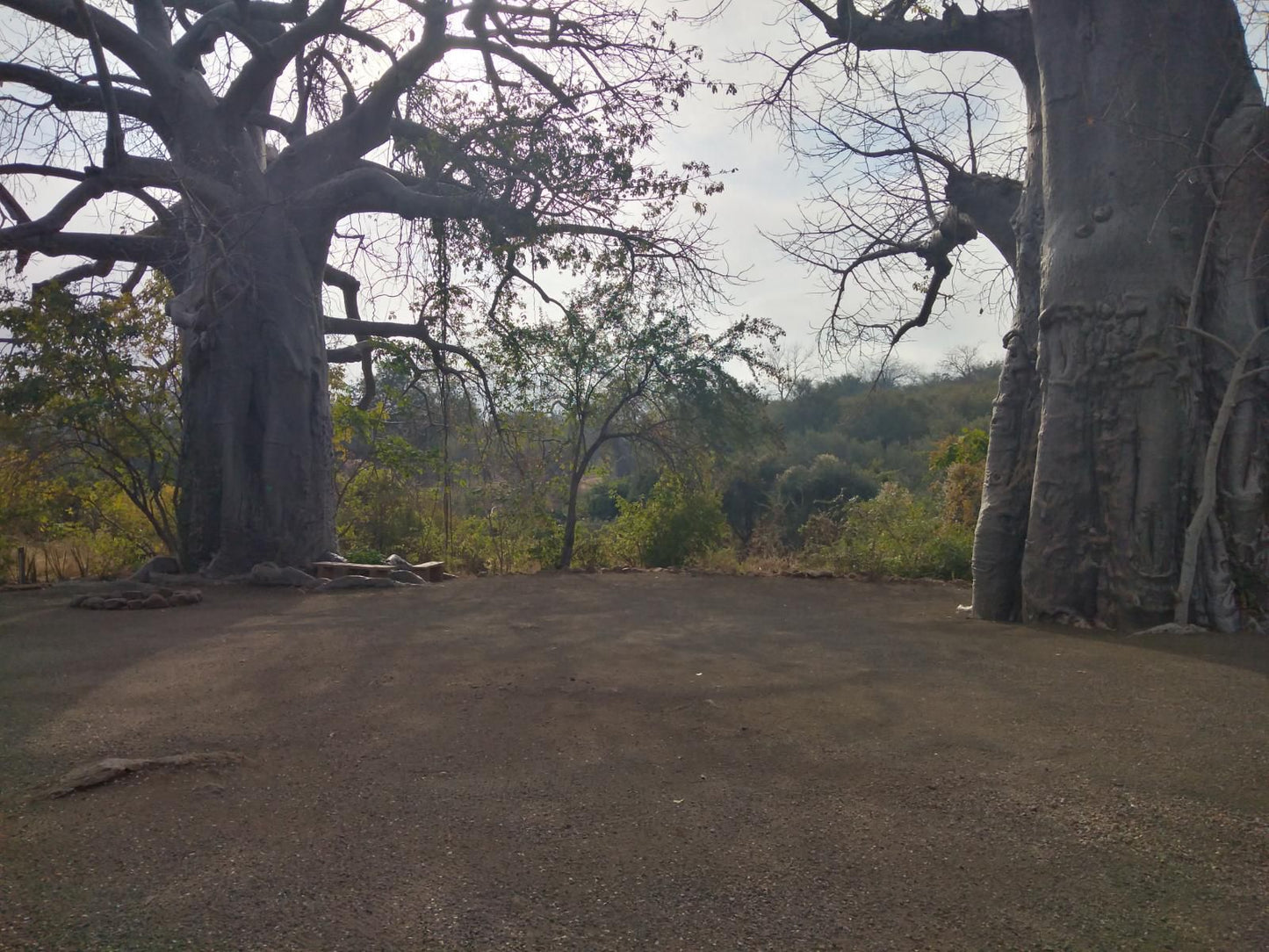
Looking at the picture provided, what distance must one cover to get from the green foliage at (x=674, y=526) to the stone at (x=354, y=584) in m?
4.22

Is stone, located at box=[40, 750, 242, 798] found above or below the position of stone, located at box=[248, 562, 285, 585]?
below

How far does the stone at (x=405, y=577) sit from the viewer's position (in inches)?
334

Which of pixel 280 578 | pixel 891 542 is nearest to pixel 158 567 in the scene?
pixel 280 578

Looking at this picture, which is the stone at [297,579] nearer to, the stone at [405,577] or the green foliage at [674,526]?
the stone at [405,577]

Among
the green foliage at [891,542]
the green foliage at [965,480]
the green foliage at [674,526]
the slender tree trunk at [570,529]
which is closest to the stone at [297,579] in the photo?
the slender tree trunk at [570,529]

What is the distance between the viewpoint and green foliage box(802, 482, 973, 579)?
10031 millimetres

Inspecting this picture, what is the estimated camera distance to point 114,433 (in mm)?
9562

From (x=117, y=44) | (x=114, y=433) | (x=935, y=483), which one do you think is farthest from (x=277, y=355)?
(x=935, y=483)

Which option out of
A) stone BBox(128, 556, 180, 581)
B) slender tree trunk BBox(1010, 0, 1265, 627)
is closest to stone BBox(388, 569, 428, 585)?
stone BBox(128, 556, 180, 581)

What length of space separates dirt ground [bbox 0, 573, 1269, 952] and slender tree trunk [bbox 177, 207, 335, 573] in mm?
3669

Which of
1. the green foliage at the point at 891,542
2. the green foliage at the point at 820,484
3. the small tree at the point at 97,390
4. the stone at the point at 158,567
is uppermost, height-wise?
the small tree at the point at 97,390

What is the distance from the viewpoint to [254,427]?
8.66 meters

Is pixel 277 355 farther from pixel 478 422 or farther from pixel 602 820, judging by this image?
pixel 602 820

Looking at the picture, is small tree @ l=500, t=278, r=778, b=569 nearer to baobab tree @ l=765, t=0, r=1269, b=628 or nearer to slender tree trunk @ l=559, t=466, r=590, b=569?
slender tree trunk @ l=559, t=466, r=590, b=569
